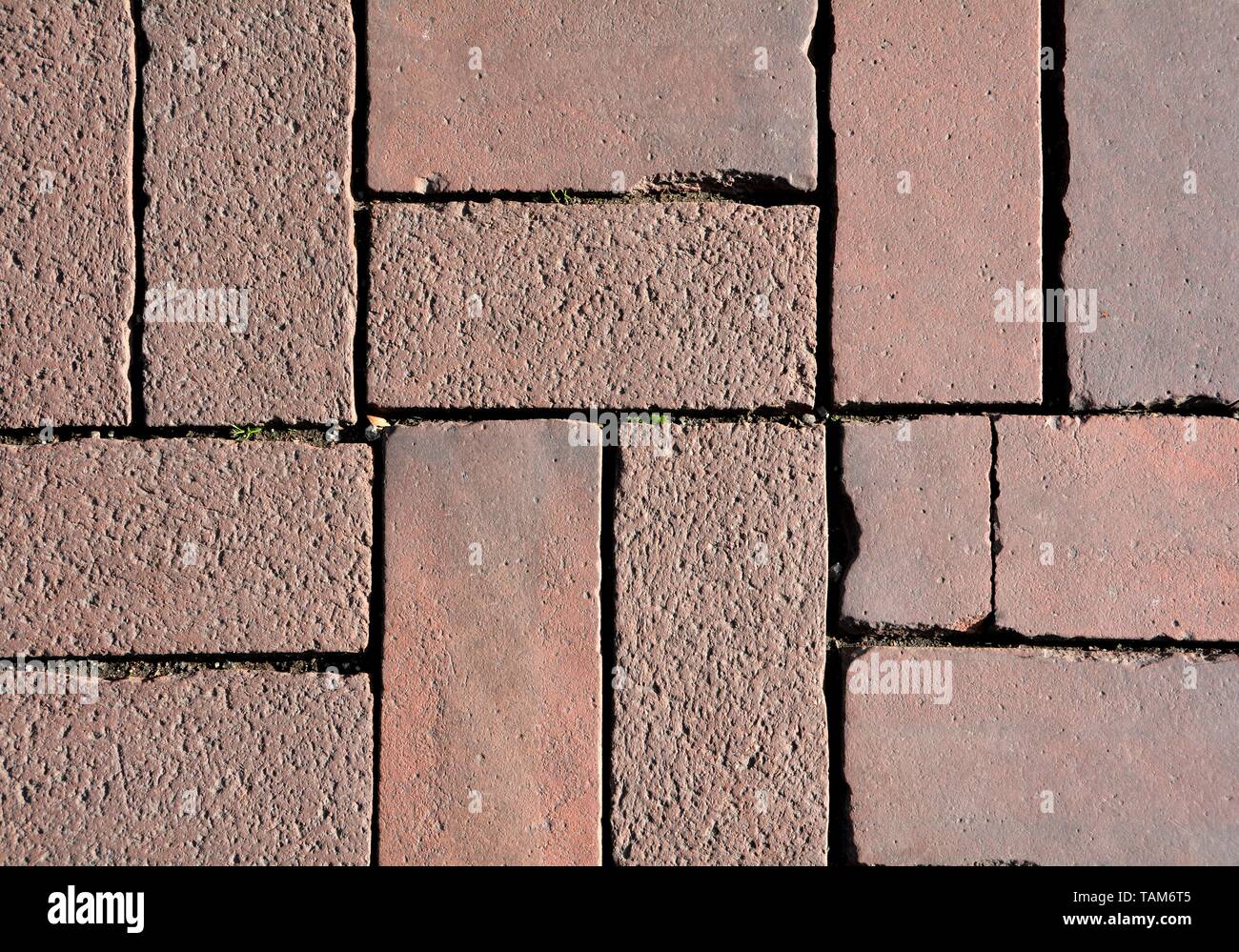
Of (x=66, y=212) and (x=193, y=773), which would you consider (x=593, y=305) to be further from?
(x=193, y=773)

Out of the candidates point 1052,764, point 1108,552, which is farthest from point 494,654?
point 1108,552

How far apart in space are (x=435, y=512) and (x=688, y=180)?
3.57 ft

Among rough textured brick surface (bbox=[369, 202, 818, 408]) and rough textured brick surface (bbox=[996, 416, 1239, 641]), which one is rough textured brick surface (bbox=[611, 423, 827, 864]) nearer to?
rough textured brick surface (bbox=[369, 202, 818, 408])

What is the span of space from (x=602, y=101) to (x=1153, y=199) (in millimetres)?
1457

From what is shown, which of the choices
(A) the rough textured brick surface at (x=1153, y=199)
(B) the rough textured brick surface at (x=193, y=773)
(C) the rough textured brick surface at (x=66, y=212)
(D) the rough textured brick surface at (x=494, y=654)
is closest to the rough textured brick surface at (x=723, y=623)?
(D) the rough textured brick surface at (x=494, y=654)

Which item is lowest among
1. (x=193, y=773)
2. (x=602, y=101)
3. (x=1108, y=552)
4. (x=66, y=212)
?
(x=193, y=773)

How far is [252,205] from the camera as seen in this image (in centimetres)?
240

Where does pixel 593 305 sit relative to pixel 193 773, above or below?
above

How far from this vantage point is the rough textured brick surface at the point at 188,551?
238 centimetres

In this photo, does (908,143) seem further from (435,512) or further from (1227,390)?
(435,512)

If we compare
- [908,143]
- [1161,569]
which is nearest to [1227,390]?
[1161,569]

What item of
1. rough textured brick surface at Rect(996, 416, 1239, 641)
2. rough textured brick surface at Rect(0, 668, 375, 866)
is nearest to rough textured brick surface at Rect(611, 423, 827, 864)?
rough textured brick surface at Rect(996, 416, 1239, 641)

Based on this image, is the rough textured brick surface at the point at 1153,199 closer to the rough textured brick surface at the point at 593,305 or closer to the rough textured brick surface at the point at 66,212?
the rough textured brick surface at the point at 593,305

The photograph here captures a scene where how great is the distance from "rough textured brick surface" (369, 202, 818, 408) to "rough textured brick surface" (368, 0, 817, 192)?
0.33 ft
